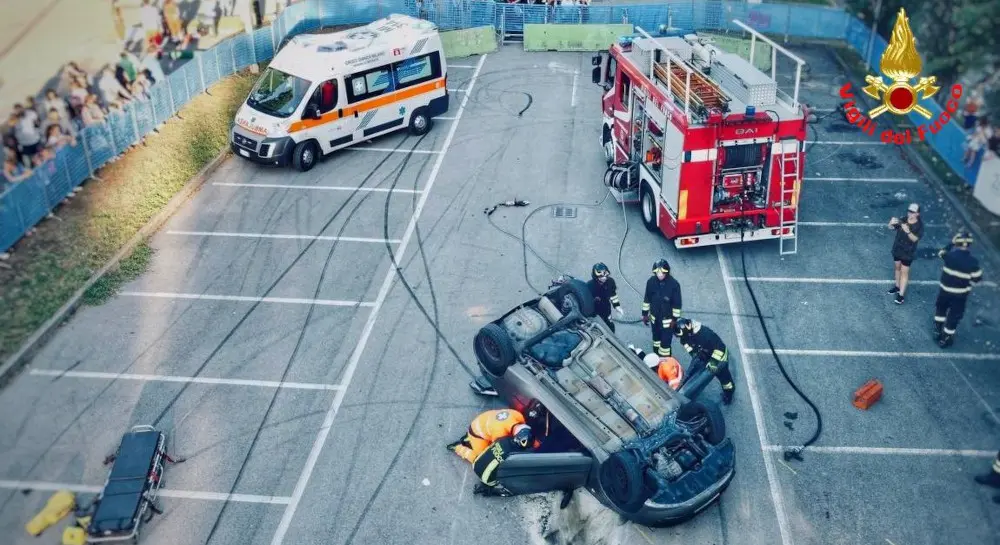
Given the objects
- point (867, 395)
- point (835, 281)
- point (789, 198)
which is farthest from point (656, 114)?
point (867, 395)

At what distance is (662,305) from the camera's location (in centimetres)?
1209

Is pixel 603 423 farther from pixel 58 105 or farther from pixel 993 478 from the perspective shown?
pixel 58 105

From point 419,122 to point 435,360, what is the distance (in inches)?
332

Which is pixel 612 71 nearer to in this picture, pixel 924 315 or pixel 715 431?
pixel 924 315

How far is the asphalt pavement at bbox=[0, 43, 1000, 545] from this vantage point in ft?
33.8

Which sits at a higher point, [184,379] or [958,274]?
[958,274]

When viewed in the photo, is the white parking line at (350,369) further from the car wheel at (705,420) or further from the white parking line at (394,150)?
the car wheel at (705,420)

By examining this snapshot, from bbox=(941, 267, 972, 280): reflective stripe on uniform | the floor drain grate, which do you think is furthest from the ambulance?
bbox=(941, 267, 972, 280): reflective stripe on uniform

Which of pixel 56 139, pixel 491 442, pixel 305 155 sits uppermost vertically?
pixel 56 139

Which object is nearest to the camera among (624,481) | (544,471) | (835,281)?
(624,481)

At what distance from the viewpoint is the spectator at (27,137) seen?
631 inches

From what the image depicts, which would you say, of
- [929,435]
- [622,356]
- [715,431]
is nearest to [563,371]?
[622,356]

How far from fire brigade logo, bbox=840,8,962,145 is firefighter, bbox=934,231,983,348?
1.91 m

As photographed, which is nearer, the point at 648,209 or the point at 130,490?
the point at 130,490
